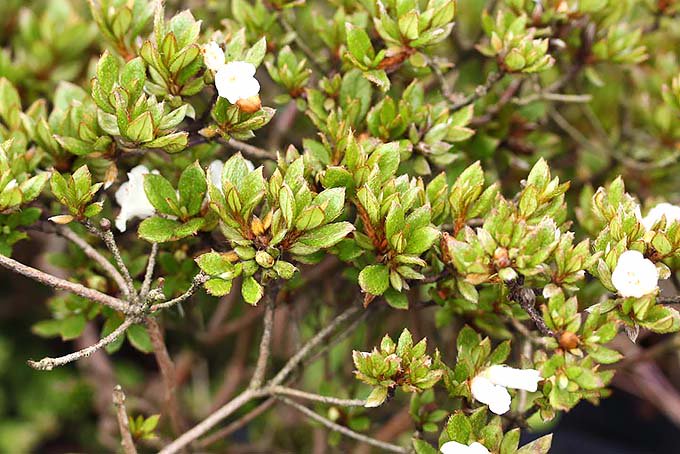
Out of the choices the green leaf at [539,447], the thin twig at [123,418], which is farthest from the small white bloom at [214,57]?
the green leaf at [539,447]

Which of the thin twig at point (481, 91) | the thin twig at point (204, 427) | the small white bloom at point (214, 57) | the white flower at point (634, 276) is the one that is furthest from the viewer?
the thin twig at point (481, 91)

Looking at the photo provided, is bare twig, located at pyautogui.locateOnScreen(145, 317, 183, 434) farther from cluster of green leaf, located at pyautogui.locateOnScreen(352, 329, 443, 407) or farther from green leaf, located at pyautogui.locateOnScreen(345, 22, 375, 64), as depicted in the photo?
green leaf, located at pyautogui.locateOnScreen(345, 22, 375, 64)

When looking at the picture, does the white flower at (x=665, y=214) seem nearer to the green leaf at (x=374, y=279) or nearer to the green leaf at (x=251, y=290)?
the green leaf at (x=374, y=279)

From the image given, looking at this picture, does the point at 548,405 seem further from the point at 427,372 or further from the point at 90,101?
the point at 90,101

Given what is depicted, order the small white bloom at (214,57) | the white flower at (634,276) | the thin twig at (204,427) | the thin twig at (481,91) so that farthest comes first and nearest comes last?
1. the thin twig at (481,91)
2. the thin twig at (204,427)
3. the small white bloom at (214,57)
4. the white flower at (634,276)

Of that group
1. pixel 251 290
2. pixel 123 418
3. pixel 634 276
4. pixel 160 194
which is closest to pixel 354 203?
pixel 251 290

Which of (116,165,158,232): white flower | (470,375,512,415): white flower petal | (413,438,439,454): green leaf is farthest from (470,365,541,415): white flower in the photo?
(116,165,158,232): white flower

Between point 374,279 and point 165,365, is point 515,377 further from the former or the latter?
point 165,365

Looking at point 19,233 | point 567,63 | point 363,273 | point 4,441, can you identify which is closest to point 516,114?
point 567,63
